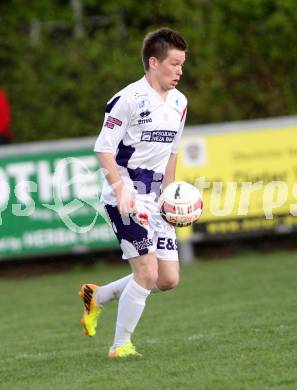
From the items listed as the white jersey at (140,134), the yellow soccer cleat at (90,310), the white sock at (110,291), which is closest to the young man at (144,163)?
the white jersey at (140,134)

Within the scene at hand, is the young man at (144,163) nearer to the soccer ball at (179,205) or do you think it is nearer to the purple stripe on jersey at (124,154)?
the purple stripe on jersey at (124,154)

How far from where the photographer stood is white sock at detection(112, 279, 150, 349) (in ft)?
23.2

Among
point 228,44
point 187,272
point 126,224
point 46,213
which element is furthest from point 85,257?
point 126,224

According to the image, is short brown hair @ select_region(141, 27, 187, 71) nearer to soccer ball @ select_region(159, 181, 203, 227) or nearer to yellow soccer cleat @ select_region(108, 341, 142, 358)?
soccer ball @ select_region(159, 181, 203, 227)

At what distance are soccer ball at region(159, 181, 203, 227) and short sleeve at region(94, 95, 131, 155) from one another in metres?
0.44

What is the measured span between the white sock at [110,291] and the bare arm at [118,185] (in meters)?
0.79

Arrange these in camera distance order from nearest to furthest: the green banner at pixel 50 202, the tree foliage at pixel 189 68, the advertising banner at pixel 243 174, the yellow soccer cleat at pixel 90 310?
the yellow soccer cleat at pixel 90 310 < the green banner at pixel 50 202 < the advertising banner at pixel 243 174 < the tree foliage at pixel 189 68

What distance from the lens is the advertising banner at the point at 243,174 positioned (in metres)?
14.4

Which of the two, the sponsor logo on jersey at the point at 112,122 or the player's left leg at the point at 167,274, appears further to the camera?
the player's left leg at the point at 167,274

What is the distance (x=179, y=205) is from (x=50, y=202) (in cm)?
769

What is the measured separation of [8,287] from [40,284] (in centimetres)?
40

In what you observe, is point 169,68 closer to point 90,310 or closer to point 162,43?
point 162,43

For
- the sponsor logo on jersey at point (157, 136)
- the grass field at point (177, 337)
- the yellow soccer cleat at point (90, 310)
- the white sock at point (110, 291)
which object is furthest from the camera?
the yellow soccer cleat at point (90, 310)

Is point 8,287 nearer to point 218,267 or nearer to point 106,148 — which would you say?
point 218,267
